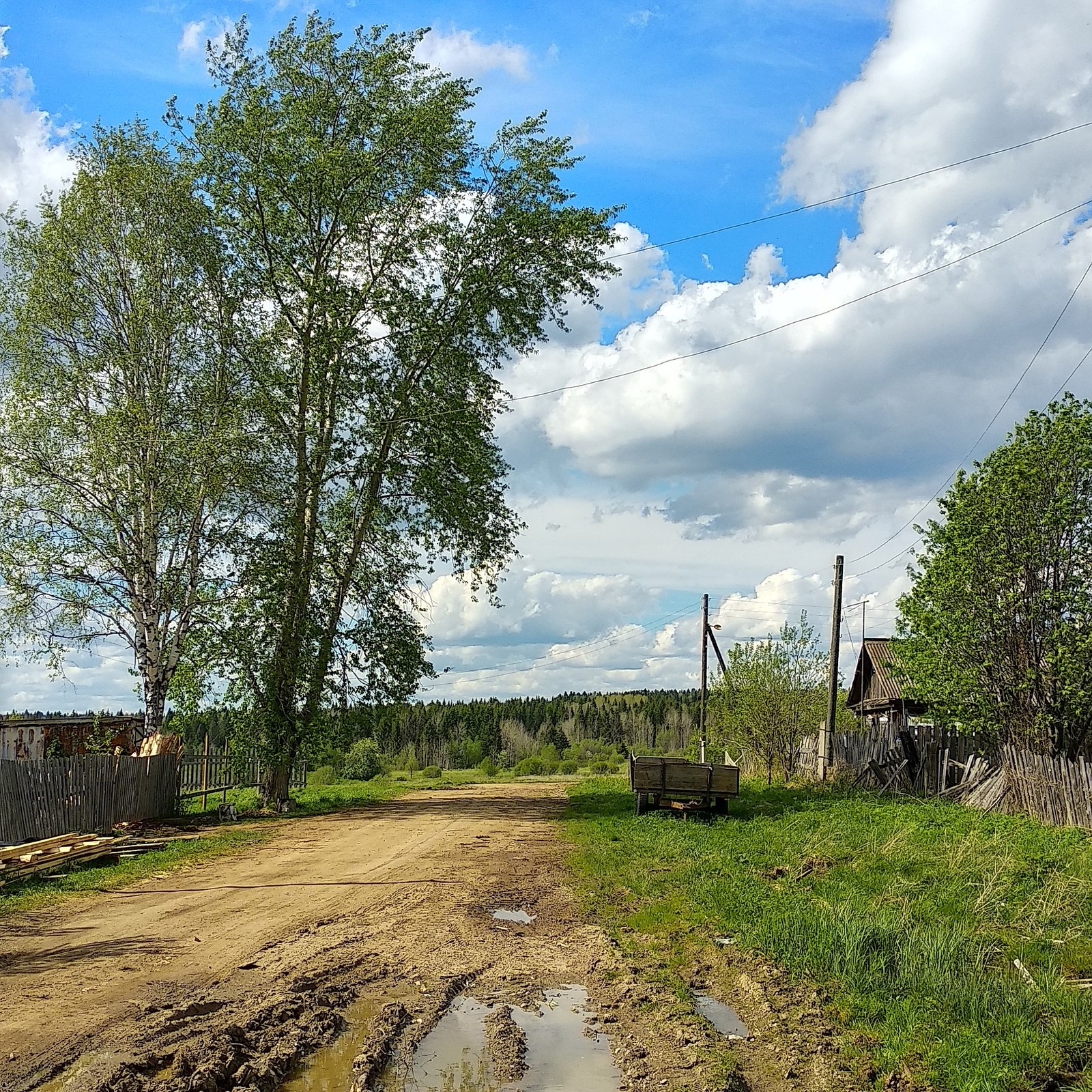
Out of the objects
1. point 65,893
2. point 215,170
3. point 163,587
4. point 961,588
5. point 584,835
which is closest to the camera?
point 65,893

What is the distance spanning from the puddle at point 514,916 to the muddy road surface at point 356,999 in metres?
0.04

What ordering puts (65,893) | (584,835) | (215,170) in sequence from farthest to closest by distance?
1. (215,170)
2. (584,835)
3. (65,893)

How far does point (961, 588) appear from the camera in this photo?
18.8 meters

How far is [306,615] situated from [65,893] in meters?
11.9

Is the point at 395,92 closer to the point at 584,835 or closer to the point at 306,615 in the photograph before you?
the point at 306,615

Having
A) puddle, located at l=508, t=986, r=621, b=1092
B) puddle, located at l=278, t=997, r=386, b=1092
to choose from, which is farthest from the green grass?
puddle, located at l=278, t=997, r=386, b=1092

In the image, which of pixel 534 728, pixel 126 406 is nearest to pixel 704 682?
pixel 126 406

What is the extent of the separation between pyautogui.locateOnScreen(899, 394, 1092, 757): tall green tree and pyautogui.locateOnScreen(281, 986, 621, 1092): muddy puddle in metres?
14.2

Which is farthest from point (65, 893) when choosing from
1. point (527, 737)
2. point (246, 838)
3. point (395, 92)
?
point (527, 737)

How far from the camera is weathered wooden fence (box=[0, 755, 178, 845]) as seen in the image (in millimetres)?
14227

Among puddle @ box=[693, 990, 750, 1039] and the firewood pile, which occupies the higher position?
puddle @ box=[693, 990, 750, 1039]

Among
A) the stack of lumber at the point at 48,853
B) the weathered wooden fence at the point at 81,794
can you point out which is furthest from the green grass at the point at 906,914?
the weathered wooden fence at the point at 81,794

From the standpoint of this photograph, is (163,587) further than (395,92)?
No

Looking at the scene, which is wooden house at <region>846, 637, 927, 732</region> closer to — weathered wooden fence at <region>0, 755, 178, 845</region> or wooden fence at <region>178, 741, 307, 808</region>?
wooden fence at <region>178, 741, 307, 808</region>
